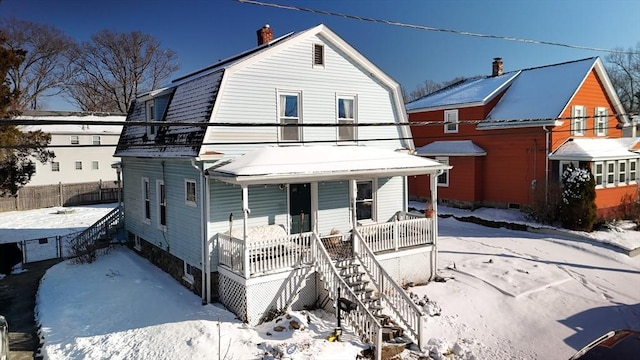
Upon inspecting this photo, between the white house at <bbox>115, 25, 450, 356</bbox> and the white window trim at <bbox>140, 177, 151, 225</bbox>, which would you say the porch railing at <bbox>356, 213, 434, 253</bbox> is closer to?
the white house at <bbox>115, 25, 450, 356</bbox>

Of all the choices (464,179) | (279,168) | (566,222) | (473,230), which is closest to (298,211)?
(279,168)

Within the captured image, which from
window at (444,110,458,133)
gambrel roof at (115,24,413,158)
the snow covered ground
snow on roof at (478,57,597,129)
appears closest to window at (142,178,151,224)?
gambrel roof at (115,24,413,158)

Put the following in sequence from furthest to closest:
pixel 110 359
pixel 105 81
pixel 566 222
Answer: pixel 105 81
pixel 566 222
pixel 110 359

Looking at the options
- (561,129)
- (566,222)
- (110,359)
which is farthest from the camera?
(561,129)

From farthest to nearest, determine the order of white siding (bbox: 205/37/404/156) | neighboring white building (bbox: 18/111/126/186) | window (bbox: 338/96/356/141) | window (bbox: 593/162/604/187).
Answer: neighboring white building (bbox: 18/111/126/186) → window (bbox: 593/162/604/187) → window (bbox: 338/96/356/141) → white siding (bbox: 205/37/404/156)

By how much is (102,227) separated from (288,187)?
9827mm

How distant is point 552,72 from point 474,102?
5.21m

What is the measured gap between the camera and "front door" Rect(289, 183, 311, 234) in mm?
13273

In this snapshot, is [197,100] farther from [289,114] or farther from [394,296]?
[394,296]

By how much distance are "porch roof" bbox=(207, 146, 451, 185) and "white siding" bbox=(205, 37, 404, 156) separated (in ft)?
2.05

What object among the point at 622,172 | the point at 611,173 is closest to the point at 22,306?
the point at 611,173

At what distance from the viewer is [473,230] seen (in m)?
20.5

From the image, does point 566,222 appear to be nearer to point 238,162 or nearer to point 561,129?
point 561,129

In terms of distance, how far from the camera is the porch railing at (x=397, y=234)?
40.7 ft
